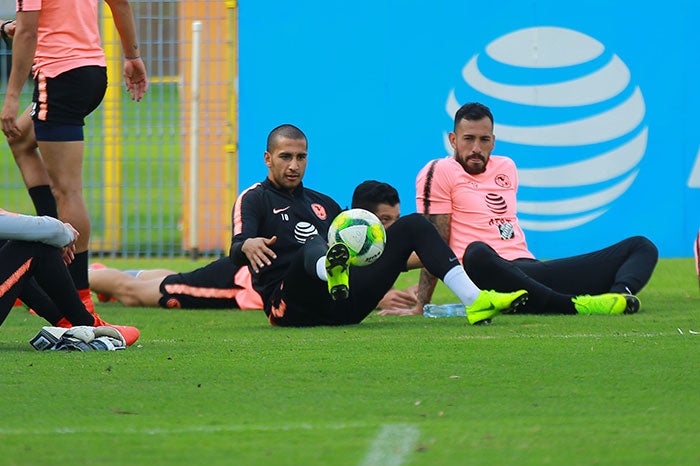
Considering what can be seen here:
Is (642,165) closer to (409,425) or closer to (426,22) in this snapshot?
(426,22)

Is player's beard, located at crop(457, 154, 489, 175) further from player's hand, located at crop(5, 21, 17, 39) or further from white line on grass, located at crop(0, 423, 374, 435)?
white line on grass, located at crop(0, 423, 374, 435)

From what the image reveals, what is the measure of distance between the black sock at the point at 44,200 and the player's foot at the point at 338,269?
2.08 metres

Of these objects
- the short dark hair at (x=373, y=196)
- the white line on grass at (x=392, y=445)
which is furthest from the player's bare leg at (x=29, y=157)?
the white line on grass at (x=392, y=445)

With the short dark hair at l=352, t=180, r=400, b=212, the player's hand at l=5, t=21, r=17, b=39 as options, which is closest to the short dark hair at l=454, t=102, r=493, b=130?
the short dark hair at l=352, t=180, r=400, b=212

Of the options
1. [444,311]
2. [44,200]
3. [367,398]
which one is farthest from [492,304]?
[44,200]

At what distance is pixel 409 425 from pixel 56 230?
6.70ft

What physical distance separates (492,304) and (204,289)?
259 centimetres

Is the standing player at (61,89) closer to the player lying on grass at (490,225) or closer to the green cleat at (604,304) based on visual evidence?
the player lying on grass at (490,225)

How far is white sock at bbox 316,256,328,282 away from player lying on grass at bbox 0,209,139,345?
103 cm

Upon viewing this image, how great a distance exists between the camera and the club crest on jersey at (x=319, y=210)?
6344mm

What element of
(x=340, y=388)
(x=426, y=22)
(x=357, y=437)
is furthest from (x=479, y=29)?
(x=357, y=437)

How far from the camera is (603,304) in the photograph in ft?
21.4

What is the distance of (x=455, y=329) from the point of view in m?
5.83

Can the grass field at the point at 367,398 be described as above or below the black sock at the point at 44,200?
below
